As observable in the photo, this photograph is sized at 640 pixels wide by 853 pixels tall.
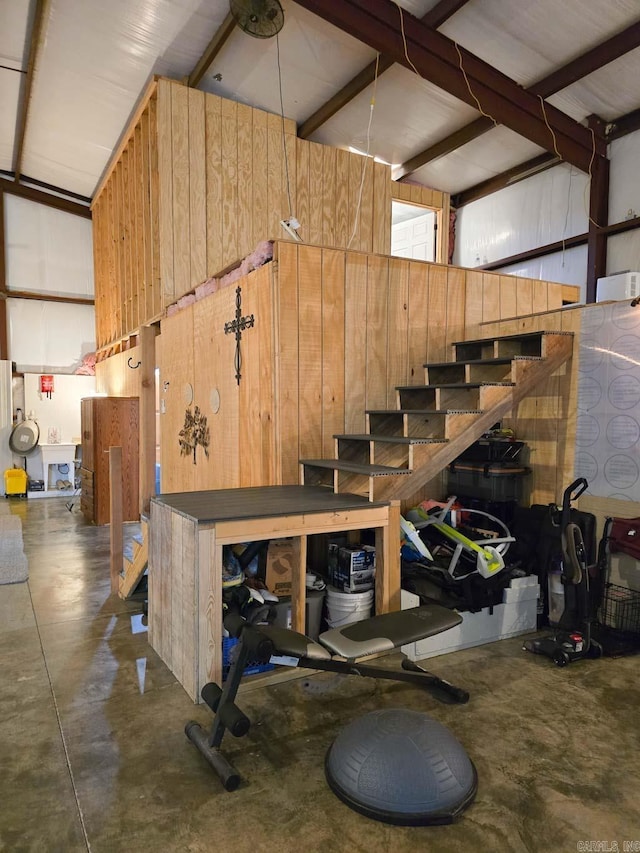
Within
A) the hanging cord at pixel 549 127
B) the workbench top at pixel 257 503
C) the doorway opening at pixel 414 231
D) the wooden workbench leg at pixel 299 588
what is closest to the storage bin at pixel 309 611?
the wooden workbench leg at pixel 299 588

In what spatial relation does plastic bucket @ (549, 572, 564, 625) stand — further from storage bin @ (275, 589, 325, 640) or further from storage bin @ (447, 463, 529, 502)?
storage bin @ (275, 589, 325, 640)

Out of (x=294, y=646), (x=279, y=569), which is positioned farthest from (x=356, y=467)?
(x=294, y=646)

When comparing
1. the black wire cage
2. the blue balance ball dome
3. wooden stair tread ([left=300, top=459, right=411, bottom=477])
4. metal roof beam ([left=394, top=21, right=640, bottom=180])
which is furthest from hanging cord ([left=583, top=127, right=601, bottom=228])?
the blue balance ball dome

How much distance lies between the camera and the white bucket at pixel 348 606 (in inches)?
135

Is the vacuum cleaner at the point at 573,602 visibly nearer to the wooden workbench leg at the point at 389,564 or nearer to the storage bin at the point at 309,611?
the wooden workbench leg at the point at 389,564

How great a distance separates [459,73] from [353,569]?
5211mm

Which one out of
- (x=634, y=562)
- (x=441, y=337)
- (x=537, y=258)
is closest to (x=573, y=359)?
(x=441, y=337)

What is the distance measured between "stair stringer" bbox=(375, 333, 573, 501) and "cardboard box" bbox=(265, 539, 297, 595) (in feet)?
2.38

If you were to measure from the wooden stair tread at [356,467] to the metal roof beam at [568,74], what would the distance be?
487 cm

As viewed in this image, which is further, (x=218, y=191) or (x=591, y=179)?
(x=591, y=179)

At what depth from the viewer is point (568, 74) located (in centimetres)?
592

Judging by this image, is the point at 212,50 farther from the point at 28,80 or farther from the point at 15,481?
the point at 15,481

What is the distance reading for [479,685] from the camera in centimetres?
304

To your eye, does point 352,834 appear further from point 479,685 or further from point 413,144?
point 413,144
